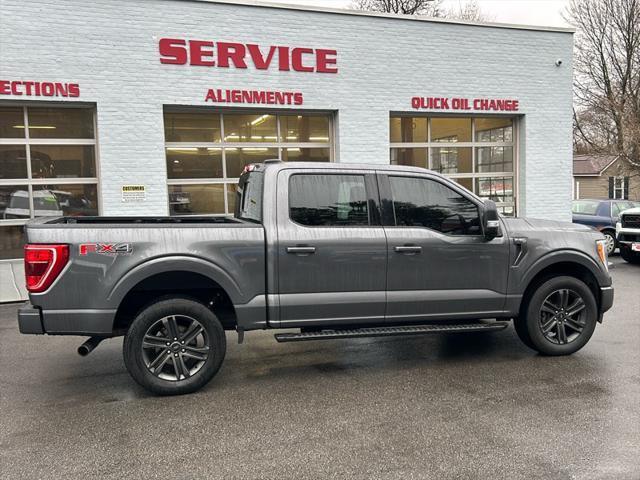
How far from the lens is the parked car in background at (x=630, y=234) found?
38.9ft

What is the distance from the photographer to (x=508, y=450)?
3504mm

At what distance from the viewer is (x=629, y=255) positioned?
12.3m

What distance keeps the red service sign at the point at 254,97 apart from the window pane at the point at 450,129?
12.1 ft

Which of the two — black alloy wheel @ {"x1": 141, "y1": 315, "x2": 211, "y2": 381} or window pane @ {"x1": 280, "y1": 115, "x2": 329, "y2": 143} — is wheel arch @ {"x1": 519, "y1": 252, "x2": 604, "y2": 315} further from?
window pane @ {"x1": 280, "y1": 115, "x2": 329, "y2": 143}

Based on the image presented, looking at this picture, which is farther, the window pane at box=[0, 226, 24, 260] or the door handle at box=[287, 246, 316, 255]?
the window pane at box=[0, 226, 24, 260]

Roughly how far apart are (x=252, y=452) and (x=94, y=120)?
9576 mm

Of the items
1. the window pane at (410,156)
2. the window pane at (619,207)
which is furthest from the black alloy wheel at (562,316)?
the window pane at (619,207)

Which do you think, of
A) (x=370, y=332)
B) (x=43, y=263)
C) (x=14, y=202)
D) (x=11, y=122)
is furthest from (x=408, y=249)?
(x=11, y=122)

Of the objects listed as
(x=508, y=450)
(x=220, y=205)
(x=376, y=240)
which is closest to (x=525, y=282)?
(x=376, y=240)

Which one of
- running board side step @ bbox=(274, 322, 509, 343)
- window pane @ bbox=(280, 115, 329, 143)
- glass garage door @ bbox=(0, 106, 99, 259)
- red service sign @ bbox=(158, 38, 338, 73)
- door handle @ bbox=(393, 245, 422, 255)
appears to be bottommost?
running board side step @ bbox=(274, 322, 509, 343)

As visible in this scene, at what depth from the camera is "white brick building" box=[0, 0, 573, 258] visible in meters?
10.9

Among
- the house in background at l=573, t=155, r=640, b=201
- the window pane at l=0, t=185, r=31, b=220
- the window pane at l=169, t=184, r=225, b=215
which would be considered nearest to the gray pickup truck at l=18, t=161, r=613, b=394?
the window pane at l=169, t=184, r=225, b=215

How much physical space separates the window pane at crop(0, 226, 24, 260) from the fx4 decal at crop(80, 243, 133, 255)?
8.24 metres

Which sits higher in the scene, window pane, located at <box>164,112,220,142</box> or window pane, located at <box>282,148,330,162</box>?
window pane, located at <box>164,112,220,142</box>
